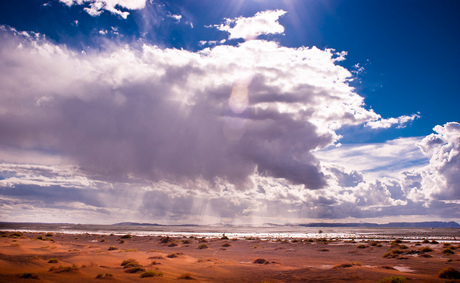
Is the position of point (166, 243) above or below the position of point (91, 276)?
below

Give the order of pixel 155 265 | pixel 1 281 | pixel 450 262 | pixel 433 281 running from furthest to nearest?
pixel 450 262
pixel 155 265
pixel 433 281
pixel 1 281

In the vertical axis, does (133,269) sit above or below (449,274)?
below

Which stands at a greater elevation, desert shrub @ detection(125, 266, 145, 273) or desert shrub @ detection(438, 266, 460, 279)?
desert shrub @ detection(438, 266, 460, 279)

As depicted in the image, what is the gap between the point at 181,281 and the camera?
55.6 ft

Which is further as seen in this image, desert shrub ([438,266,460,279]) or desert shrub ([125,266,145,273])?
desert shrub ([125,266,145,273])

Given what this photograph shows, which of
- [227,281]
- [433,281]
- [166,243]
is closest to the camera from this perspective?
[433,281]

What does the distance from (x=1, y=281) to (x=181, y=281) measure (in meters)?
9.29

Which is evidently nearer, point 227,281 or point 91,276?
point 91,276

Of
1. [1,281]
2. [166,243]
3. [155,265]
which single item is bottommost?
[166,243]

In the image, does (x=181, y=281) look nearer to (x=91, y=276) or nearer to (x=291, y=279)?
(x=91, y=276)

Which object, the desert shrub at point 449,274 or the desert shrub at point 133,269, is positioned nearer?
the desert shrub at point 449,274

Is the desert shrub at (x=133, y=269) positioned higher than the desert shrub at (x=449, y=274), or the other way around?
the desert shrub at (x=449, y=274)

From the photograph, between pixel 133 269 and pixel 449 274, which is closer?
pixel 449 274

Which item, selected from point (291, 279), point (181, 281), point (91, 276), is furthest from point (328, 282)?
point (91, 276)
